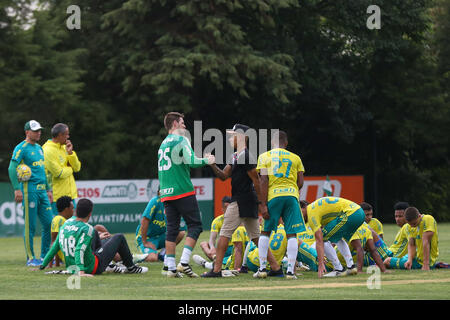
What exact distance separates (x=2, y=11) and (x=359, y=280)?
23.0m

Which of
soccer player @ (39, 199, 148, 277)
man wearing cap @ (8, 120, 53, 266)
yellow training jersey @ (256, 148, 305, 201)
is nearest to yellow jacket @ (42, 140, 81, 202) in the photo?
man wearing cap @ (8, 120, 53, 266)

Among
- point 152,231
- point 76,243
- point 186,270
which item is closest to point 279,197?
point 186,270

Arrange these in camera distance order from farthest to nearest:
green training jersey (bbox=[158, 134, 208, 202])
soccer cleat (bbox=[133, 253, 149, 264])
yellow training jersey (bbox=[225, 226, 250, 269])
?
soccer cleat (bbox=[133, 253, 149, 264]) < yellow training jersey (bbox=[225, 226, 250, 269]) < green training jersey (bbox=[158, 134, 208, 202])

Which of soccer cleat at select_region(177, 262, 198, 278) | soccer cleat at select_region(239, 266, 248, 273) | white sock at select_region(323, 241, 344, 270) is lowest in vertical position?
soccer cleat at select_region(239, 266, 248, 273)

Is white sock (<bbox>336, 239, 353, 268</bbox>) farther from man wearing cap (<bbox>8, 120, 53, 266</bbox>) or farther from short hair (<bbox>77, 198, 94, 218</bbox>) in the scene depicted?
man wearing cap (<bbox>8, 120, 53, 266</bbox>)

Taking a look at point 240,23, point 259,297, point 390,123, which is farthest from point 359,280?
point 390,123

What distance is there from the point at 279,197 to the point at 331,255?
1119mm

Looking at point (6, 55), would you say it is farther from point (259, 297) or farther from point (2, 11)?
point (259, 297)

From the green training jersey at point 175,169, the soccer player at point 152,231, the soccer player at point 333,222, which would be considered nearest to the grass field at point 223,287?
the soccer player at point 333,222

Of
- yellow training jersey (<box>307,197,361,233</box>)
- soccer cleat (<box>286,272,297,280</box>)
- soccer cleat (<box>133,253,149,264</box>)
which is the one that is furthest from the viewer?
soccer cleat (<box>133,253,149,264</box>)

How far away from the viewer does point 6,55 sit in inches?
1292

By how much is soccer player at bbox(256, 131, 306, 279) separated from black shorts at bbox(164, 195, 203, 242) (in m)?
0.93

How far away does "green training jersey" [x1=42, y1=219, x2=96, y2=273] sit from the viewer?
12438mm

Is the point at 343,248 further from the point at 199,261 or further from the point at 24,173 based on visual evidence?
the point at 24,173
